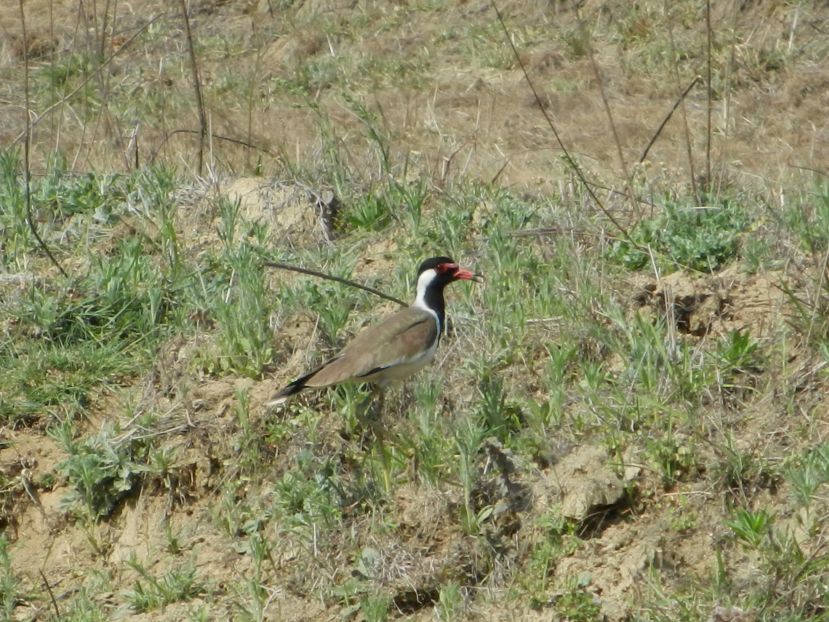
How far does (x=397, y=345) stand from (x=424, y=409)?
0.31 m

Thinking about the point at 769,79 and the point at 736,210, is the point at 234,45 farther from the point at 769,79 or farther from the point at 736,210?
the point at 736,210

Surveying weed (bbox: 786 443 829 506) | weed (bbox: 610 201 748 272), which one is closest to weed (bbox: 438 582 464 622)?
weed (bbox: 786 443 829 506)

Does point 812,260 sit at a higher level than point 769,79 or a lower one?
higher

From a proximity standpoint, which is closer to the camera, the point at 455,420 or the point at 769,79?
the point at 455,420

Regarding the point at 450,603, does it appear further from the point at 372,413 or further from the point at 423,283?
the point at 423,283

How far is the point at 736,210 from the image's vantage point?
23.4 feet

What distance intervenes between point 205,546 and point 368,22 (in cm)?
849

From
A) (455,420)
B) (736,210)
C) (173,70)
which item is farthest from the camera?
(173,70)

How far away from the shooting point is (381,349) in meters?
6.09

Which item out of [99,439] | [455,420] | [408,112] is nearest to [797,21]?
[408,112]

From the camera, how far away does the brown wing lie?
235 inches

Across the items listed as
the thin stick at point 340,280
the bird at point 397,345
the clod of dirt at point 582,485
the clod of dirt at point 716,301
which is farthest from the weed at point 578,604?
the thin stick at point 340,280

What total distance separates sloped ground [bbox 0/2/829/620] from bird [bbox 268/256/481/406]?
0.18 meters

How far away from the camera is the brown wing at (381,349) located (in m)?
5.96
